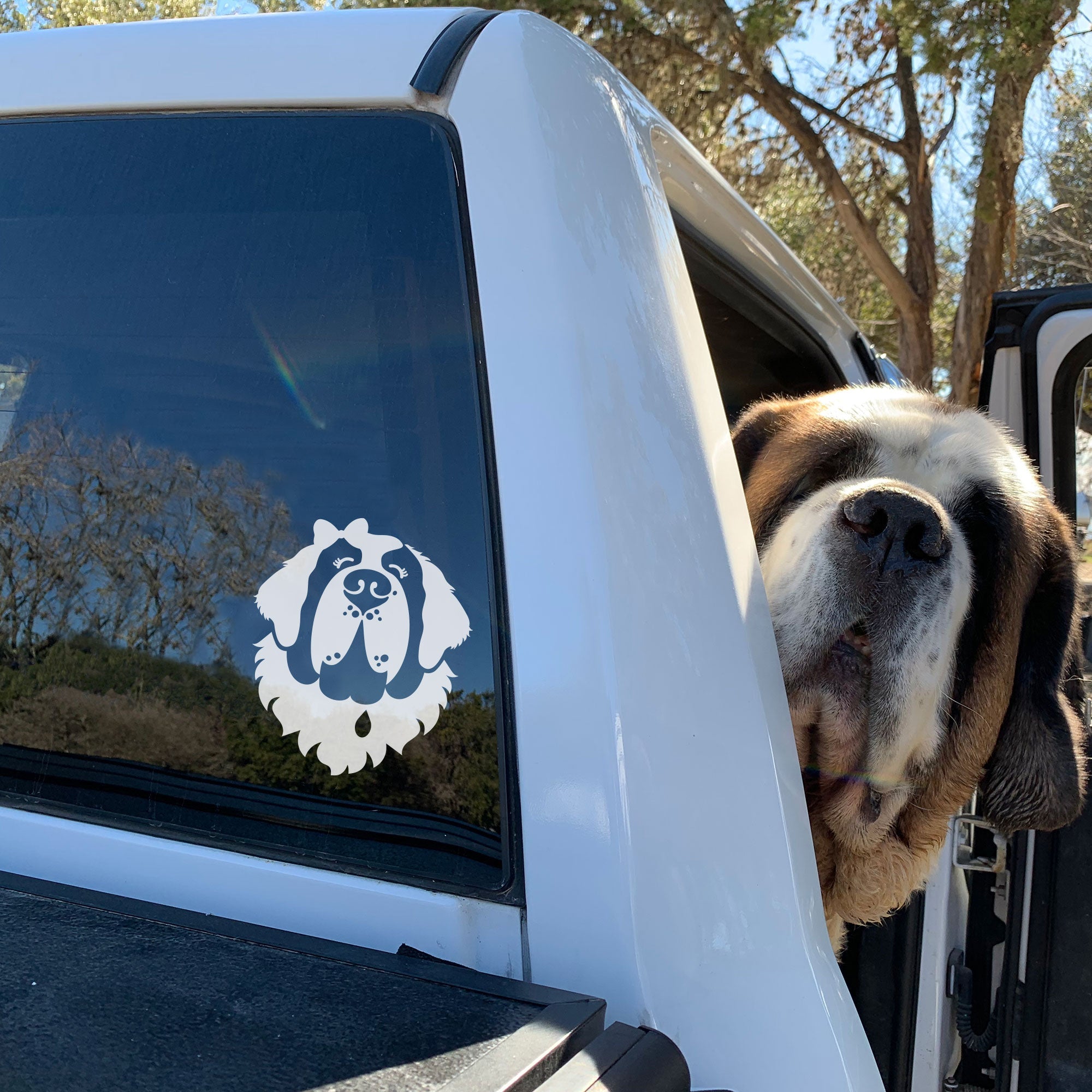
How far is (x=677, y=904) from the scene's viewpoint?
1.01 m

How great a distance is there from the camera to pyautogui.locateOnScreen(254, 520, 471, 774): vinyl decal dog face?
44.2 inches

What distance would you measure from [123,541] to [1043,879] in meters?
1.93

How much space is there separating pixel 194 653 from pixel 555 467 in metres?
0.47

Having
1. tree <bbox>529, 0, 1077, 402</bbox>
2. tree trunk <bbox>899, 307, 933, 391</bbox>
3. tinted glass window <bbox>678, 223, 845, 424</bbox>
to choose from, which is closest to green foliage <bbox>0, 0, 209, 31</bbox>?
tree <bbox>529, 0, 1077, 402</bbox>

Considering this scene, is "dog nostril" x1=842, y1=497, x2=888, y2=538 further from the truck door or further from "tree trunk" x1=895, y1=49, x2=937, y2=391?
"tree trunk" x1=895, y1=49, x2=937, y2=391

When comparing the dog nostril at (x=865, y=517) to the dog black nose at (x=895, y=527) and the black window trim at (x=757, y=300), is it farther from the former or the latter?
the black window trim at (x=757, y=300)

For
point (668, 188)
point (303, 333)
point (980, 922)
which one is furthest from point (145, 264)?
point (980, 922)

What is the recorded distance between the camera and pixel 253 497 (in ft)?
4.00

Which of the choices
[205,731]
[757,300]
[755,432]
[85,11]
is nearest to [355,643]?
[205,731]

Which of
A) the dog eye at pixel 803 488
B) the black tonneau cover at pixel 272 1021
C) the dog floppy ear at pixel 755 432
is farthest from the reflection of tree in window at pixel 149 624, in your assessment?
the dog floppy ear at pixel 755 432

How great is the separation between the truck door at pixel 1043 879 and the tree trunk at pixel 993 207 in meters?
7.47

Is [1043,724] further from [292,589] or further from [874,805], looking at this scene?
[292,589]

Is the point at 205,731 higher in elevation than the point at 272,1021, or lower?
higher

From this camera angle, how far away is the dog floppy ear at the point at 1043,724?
204 centimetres
